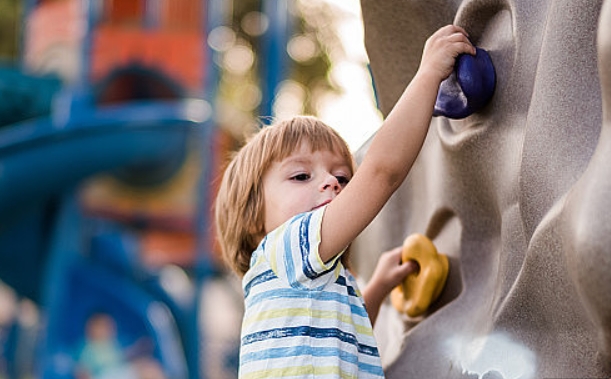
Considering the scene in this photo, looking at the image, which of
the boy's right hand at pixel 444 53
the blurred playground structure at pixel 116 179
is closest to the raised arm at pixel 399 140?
the boy's right hand at pixel 444 53

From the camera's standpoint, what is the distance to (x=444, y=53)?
3.50ft

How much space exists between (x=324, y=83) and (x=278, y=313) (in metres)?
12.5

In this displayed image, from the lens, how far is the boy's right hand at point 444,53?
3.49ft

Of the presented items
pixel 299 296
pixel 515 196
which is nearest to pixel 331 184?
pixel 299 296

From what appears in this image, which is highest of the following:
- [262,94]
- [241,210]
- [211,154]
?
[262,94]

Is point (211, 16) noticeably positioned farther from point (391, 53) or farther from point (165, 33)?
point (391, 53)

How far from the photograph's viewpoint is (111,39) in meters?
4.79

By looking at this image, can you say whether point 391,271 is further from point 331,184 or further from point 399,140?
point 399,140

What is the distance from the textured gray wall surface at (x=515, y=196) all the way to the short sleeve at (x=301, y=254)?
189mm

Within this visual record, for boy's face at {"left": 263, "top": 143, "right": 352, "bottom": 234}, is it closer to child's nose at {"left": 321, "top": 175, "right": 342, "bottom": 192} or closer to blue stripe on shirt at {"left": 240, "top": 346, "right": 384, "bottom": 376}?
child's nose at {"left": 321, "top": 175, "right": 342, "bottom": 192}

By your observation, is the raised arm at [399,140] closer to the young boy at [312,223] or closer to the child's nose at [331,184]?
the young boy at [312,223]

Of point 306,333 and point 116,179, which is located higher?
point 116,179

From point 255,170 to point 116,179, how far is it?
12.1 feet

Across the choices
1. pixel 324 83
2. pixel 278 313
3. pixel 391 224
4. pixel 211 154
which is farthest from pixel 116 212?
pixel 324 83
